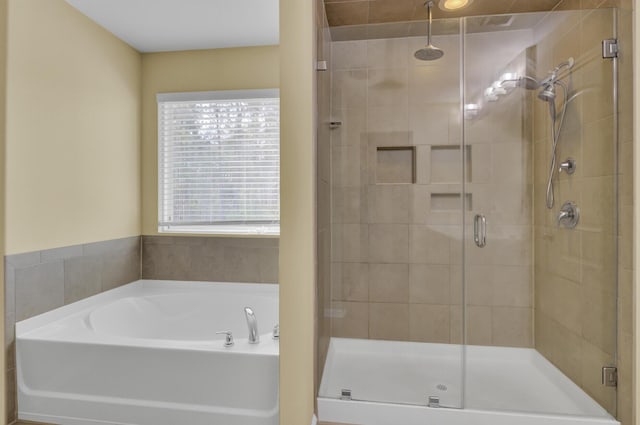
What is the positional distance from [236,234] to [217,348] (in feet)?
3.86

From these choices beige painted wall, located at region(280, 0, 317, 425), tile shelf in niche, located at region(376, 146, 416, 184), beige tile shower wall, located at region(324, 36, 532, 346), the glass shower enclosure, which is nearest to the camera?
beige painted wall, located at region(280, 0, 317, 425)

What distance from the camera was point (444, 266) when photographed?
2184 mm

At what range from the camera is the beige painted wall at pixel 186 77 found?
2756mm

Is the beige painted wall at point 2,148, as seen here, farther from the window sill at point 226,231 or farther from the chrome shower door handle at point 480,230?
the chrome shower door handle at point 480,230

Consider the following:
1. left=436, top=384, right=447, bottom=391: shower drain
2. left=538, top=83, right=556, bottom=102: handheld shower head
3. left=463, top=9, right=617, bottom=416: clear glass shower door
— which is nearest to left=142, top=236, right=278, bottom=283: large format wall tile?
left=436, top=384, right=447, bottom=391: shower drain

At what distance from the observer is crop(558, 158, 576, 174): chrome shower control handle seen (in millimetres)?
1862

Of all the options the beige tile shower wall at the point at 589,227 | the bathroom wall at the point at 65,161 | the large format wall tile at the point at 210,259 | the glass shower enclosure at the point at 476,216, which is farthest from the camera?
the large format wall tile at the point at 210,259

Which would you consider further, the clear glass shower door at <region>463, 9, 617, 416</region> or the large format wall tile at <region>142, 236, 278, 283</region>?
the large format wall tile at <region>142, 236, 278, 283</region>

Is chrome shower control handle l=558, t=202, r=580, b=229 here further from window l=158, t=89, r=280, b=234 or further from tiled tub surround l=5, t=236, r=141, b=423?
tiled tub surround l=5, t=236, r=141, b=423

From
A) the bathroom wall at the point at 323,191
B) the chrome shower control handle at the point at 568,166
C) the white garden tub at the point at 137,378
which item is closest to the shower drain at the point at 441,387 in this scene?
the bathroom wall at the point at 323,191

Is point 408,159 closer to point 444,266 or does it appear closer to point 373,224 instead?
point 373,224

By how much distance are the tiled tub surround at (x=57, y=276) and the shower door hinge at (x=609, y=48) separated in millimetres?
3186

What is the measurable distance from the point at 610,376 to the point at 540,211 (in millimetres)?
868

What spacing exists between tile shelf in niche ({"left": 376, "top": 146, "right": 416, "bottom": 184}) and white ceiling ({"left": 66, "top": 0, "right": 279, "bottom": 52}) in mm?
1173
